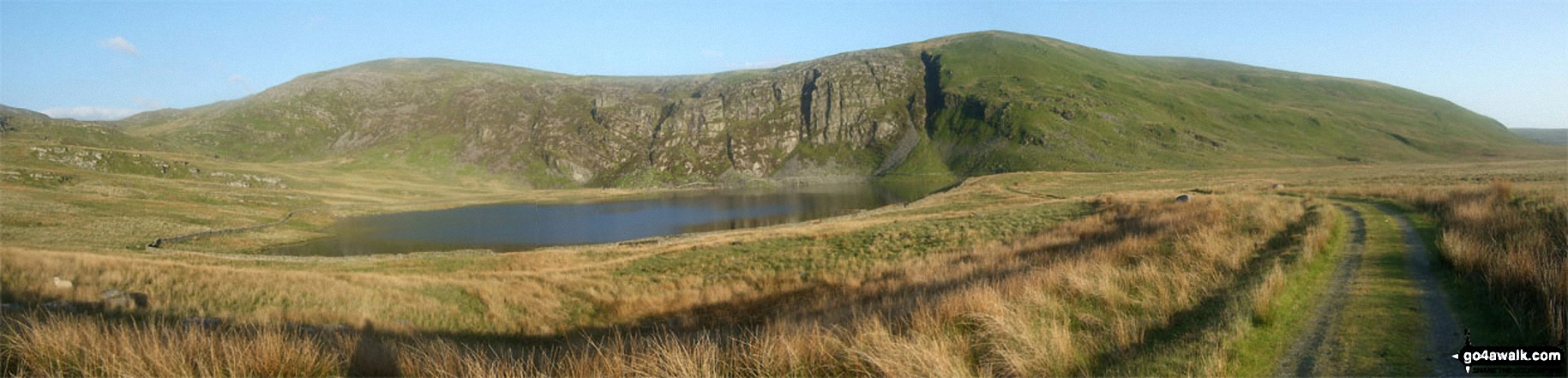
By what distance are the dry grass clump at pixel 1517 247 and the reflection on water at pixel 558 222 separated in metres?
52.2

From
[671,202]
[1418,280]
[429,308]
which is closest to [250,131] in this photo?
[671,202]

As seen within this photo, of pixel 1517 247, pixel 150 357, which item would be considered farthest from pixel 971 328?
pixel 1517 247

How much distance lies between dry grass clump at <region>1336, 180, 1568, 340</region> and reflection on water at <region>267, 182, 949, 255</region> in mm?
52157

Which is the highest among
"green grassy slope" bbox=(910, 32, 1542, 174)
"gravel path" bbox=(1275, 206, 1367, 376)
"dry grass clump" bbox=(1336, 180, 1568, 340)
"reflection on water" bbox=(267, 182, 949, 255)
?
"green grassy slope" bbox=(910, 32, 1542, 174)

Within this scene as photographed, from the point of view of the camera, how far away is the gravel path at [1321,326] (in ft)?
15.7

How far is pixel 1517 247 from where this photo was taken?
7.75 m

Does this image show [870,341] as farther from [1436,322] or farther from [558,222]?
[558,222]

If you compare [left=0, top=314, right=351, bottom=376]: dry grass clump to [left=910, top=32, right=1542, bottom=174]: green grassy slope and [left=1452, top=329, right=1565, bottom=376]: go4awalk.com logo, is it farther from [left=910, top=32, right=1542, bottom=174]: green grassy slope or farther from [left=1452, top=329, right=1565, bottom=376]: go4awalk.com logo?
[left=910, top=32, right=1542, bottom=174]: green grassy slope

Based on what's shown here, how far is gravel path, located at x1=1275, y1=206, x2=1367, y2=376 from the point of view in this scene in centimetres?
478

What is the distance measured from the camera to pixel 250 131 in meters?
189

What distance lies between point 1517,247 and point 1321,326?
16.8 feet

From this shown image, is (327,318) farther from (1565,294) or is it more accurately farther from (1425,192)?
(1425,192)

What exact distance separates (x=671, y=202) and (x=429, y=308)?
92.3 metres

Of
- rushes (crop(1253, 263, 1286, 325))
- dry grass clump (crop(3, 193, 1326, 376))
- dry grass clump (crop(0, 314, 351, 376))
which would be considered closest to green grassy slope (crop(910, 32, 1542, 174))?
dry grass clump (crop(3, 193, 1326, 376))
